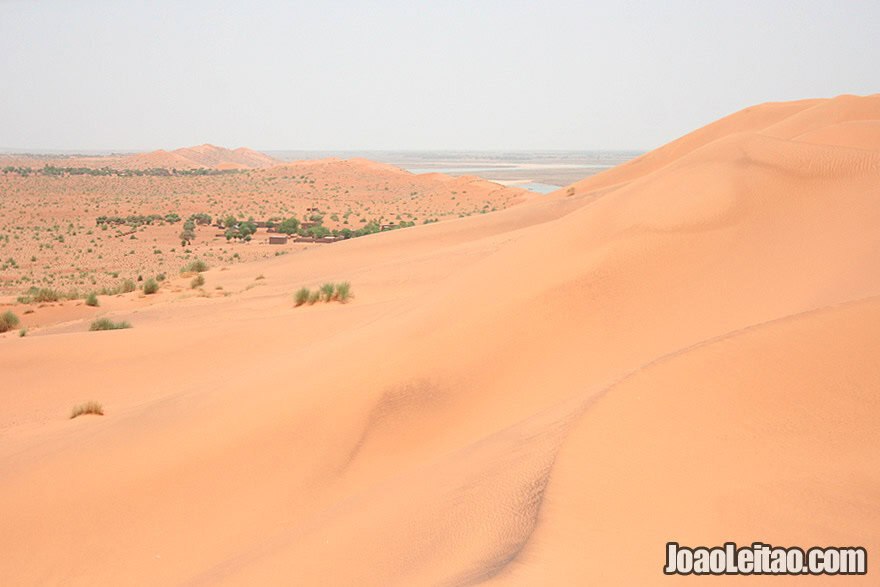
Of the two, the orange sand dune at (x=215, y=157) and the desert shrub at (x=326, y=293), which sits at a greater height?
the orange sand dune at (x=215, y=157)

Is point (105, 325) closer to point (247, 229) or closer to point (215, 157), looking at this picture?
point (247, 229)

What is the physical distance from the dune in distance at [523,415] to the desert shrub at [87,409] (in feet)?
0.78

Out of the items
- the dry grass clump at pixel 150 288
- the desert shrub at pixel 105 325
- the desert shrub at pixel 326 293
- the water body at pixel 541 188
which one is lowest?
the water body at pixel 541 188

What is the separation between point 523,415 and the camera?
8.45m

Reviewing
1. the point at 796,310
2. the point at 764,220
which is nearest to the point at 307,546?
the point at 796,310

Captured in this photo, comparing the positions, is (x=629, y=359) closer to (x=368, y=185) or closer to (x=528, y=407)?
(x=528, y=407)

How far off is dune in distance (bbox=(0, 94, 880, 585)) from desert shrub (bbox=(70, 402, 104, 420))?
0.78ft

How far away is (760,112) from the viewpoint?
34.4m

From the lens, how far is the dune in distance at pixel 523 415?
510cm

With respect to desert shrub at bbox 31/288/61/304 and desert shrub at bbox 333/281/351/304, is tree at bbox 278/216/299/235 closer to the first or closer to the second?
desert shrub at bbox 31/288/61/304

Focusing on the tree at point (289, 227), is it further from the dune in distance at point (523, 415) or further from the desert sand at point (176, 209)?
the dune in distance at point (523, 415)

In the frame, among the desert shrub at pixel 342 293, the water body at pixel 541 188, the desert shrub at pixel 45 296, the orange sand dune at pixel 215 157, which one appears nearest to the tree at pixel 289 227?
the desert shrub at pixel 45 296

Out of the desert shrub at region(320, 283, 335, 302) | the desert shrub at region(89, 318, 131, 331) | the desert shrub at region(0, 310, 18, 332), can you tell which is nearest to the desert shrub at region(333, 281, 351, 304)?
the desert shrub at region(320, 283, 335, 302)

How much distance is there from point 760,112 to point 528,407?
101 ft
